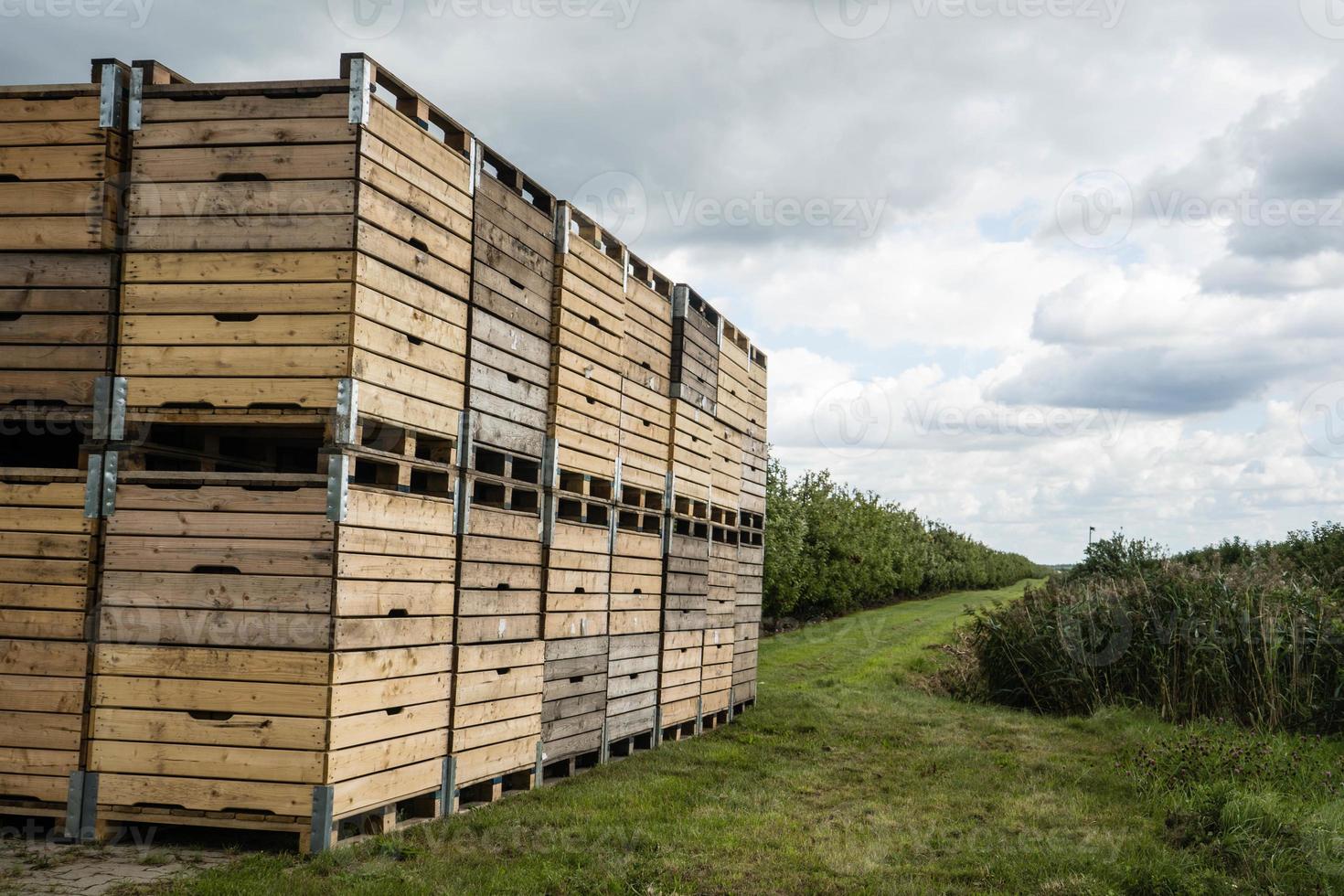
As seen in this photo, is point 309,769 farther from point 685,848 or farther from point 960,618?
point 960,618

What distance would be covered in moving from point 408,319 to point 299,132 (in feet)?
4.81

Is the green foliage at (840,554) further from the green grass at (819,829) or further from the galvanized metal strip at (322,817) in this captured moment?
the galvanized metal strip at (322,817)

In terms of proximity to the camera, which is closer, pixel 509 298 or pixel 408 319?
pixel 408 319

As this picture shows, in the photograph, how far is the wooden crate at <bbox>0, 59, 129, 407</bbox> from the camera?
7.55 m

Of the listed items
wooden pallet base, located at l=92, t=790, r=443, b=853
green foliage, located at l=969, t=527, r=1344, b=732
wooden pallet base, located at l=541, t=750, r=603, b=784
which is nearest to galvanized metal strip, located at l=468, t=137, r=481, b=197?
wooden pallet base, located at l=92, t=790, r=443, b=853

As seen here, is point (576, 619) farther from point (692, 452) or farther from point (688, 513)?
point (692, 452)

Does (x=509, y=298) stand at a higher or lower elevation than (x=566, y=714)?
higher

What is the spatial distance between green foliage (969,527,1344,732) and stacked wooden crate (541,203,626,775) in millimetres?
8724

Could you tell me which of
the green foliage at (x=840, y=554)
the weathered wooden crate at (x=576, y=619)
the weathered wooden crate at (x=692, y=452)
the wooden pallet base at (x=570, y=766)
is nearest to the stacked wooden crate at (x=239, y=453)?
the weathered wooden crate at (x=576, y=619)

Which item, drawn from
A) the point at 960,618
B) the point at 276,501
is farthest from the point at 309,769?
the point at 960,618

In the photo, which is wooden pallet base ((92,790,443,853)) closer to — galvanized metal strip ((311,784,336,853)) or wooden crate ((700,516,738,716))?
galvanized metal strip ((311,784,336,853))

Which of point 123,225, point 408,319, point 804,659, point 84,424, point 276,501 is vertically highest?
point 123,225

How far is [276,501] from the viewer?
23.6 ft

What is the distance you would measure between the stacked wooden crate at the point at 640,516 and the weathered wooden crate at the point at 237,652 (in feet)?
14.7
